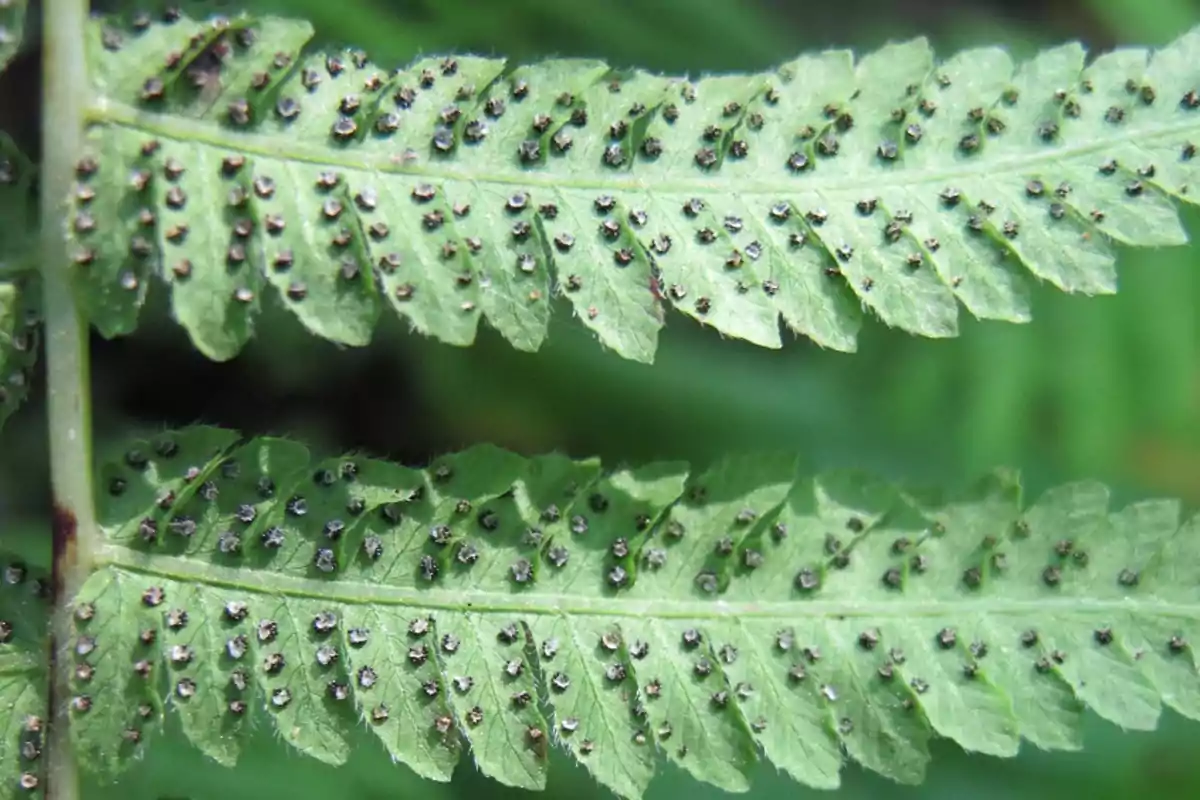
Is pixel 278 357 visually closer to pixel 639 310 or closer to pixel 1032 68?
pixel 639 310

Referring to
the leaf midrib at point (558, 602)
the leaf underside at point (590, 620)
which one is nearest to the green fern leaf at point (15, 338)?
the leaf underside at point (590, 620)

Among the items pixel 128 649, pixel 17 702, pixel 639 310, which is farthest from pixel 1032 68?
pixel 17 702

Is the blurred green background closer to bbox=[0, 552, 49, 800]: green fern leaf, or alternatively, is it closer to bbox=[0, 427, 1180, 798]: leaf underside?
bbox=[0, 552, 49, 800]: green fern leaf

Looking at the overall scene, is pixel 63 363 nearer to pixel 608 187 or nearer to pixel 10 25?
pixel 10 25

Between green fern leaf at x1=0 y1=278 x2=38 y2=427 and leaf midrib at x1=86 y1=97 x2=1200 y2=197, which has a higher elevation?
leaf midrib at x1=86 y1=97 x2=1200 y2=197

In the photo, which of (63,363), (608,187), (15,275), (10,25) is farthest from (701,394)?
(10,25)

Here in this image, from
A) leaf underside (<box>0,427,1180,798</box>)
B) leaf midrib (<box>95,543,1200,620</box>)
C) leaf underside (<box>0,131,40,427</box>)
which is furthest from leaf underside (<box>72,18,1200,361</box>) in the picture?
leaf midrib (<box>95,543,1200,620</box>)
